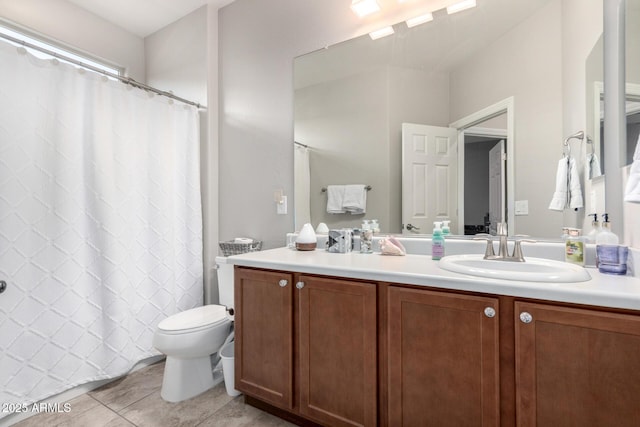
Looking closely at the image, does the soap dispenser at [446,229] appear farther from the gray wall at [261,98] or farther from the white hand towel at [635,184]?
the gray wall at [261,98]

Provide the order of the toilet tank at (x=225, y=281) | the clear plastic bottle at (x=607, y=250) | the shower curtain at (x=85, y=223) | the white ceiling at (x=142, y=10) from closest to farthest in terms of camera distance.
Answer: the clear plastic bottle at (x=607, y=250) → the shower curtain at (x=85, y=223) → the toilet tank at (x=225, y=281) → the white ceiling at (x=142, y=10)

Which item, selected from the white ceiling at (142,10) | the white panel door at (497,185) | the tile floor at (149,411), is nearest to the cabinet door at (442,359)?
the white panel door at (497,185)

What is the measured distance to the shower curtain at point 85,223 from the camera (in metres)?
1.53

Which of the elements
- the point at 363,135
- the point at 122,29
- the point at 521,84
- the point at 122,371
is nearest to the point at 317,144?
the point at 363,135

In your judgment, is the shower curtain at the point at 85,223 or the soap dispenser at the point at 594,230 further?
the shower curtain at the point at 85,223

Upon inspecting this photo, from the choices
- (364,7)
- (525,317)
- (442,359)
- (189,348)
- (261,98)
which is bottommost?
(189,348)

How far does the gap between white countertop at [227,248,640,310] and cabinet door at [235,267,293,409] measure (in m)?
0.09

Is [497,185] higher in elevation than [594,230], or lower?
higher

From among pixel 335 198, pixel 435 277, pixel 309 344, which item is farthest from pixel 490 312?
pixel 335 198

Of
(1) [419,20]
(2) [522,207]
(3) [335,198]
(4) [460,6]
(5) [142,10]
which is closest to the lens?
(2) [522,207]

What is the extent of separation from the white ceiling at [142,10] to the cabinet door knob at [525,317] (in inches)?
110

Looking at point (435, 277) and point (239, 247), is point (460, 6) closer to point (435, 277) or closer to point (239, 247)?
point (435, 277)

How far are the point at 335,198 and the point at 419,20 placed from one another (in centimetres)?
113

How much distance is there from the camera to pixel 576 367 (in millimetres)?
866
